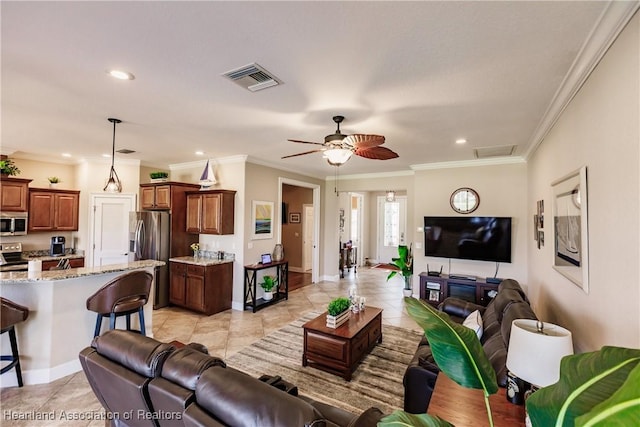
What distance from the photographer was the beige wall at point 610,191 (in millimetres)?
1401

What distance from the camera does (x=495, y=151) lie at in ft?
14.9

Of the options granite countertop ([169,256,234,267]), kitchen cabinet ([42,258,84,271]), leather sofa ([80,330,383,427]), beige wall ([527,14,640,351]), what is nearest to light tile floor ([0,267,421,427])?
granite countertop ([169,256,234,267])

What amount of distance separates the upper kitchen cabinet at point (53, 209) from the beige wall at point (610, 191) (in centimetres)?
759

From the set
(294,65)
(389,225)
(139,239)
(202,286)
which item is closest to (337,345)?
(294,65)

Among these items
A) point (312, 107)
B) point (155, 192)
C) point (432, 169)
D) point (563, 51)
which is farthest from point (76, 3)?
point (432, 169)

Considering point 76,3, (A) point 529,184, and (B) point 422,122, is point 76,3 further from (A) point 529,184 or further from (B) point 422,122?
(A) point 529,184

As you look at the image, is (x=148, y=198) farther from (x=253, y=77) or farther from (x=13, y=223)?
(x=253, y=77)

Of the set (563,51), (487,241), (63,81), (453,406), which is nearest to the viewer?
(453,406)

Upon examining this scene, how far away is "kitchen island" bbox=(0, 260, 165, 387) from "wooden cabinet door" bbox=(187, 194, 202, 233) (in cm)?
220

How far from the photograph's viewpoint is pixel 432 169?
568 centimetres

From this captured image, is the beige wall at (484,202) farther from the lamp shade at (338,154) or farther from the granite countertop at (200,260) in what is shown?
the granite countertop at (200,260)

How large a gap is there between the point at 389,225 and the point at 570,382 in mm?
10249

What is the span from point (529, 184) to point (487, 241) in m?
1.11

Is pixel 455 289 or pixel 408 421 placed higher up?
pixel 408 421
